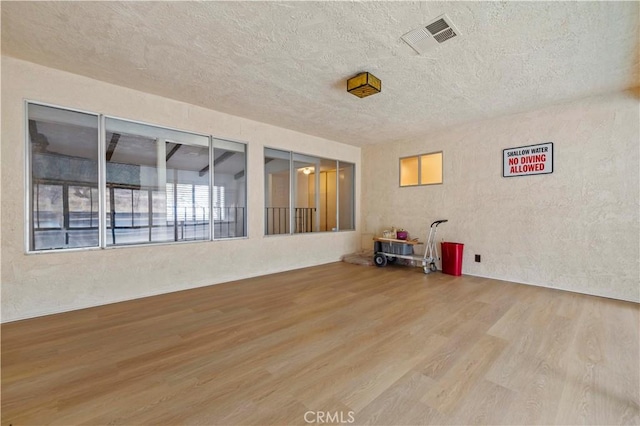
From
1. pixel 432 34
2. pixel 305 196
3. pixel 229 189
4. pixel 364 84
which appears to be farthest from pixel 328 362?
pixel 305 196

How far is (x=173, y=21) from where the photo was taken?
227cm

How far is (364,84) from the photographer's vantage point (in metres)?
3.04

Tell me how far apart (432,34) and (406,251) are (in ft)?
13.0

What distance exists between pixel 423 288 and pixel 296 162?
3.42 metres

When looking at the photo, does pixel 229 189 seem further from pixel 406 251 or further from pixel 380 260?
pixel 406 251

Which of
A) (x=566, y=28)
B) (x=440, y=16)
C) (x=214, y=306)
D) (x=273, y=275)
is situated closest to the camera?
(x=440, y=16)

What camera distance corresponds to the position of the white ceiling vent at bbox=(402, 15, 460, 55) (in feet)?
7.42

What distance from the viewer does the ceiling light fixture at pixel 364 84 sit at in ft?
9.99

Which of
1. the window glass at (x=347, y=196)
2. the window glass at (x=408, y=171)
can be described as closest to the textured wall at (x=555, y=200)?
the window glass at (x=408, y=171)

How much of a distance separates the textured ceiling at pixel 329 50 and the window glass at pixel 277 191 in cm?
128

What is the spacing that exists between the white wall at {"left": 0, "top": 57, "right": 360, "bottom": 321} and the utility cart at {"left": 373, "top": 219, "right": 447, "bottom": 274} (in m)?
1.94

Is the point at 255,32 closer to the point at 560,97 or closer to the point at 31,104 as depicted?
the point at 31,104

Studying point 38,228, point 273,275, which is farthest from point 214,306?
point 38,228

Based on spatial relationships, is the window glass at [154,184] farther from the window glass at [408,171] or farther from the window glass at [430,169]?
the window glass at [430,169]
